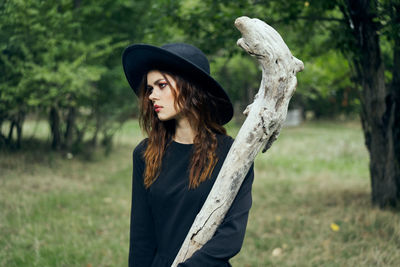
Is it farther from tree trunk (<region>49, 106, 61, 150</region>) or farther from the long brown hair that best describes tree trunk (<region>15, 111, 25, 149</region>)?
the long brown hair

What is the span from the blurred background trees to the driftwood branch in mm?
2726

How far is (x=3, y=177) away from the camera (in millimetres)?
7051

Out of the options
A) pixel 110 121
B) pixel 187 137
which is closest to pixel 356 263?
pixel 187 137

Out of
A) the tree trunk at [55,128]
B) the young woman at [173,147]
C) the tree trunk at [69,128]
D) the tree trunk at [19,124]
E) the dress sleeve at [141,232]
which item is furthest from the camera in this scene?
the tree trunk at [69,128]

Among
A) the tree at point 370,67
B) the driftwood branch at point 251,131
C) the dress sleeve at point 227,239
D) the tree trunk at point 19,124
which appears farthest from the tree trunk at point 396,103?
the tree trunk at point 19,124

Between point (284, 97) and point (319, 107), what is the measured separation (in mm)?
26583

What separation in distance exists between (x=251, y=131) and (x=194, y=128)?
0.44 m

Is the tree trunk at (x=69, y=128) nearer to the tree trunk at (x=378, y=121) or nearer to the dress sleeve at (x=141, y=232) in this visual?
the tree trunk at (x=378, y=121)

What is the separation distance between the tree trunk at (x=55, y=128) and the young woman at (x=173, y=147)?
8130 millimetres

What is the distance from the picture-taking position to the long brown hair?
200cm

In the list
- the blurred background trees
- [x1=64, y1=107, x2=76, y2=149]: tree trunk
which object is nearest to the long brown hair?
the blurred background trees

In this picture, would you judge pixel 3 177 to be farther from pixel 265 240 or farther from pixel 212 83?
pixel 212 83

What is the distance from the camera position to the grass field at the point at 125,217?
14.0 feet

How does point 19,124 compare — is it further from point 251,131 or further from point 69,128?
point 251,131
